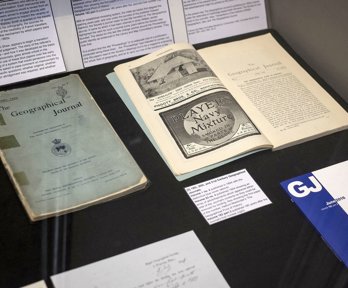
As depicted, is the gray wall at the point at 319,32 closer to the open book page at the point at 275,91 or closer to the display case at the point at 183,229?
the open book page at the point at 275,91

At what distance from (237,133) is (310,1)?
0.35 meters

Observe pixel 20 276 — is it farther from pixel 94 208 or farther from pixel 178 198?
pixel 178 198

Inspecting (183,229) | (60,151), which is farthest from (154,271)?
(60,151)

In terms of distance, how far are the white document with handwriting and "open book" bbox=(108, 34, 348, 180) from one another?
161 mm

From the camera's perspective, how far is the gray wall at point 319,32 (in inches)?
42.3

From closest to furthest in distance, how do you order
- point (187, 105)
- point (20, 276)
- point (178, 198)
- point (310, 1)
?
1. point (20, 276)
2. point (178, 198)
3. point (187, 105)
4. point (310, 1)

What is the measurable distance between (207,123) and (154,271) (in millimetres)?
309

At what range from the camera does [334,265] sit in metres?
0.84

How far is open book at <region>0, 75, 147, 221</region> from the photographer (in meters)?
0.88

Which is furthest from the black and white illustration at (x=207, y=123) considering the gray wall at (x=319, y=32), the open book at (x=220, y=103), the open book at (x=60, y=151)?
the gray wall at (x=319, y=32)

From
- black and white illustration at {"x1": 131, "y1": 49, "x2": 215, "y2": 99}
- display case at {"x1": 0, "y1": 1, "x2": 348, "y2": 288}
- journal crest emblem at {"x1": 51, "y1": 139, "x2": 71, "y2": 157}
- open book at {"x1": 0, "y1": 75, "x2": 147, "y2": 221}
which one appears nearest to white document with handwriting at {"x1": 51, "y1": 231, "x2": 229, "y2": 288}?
display case at {"x1": 0, "y1": 1, "x2": 348, "y2": 288}

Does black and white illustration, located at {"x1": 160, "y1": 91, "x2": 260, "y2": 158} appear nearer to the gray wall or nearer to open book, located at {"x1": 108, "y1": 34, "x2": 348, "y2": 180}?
open book, located at {"x1": 108, "y1": 34, "x2": 348, "y2": 180}

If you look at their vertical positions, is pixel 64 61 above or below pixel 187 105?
above

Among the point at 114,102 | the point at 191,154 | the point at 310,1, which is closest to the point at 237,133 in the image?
the point at 191,154
